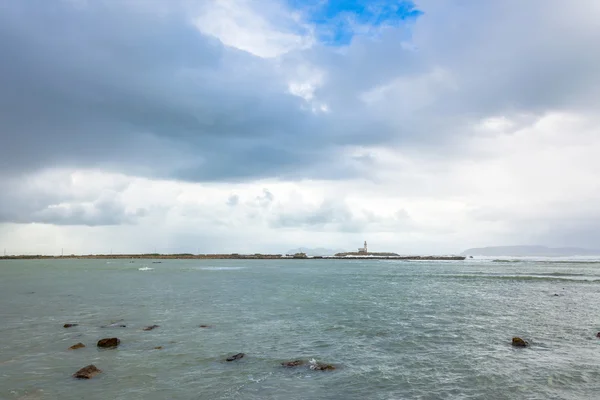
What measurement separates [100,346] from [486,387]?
68.2 feet

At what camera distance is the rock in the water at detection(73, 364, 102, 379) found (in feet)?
55.7

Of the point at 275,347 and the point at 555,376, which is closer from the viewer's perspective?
the point at 555,376

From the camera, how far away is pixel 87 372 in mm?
17234

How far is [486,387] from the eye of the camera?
15875 millimetres

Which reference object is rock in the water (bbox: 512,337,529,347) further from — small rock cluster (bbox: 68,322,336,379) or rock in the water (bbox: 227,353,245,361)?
rock in the water (bbox: 227,353,245,361)

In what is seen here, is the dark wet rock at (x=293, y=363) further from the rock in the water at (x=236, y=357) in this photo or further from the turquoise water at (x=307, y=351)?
the rock in the water at (x=236, y=357)

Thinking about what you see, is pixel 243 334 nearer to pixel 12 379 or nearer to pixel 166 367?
pixel 166 367

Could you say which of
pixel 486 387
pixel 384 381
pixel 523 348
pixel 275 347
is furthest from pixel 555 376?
pixel 275 347

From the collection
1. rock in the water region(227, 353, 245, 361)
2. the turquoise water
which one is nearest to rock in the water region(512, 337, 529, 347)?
the turquoise water

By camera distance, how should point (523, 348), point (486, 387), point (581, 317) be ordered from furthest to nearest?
point (581, 317) < point (523, 348) < point (486, 387)

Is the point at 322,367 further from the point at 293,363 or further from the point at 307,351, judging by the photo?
the point at 307,351

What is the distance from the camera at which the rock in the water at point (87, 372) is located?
1697 cm

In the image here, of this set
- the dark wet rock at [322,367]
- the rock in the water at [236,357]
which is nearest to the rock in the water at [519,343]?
the dark wet rock at [322,367]

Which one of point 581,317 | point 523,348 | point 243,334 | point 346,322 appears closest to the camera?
point 523,348
